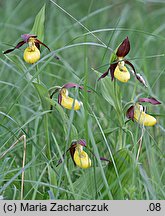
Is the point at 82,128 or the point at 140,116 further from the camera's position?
the point at 82,128

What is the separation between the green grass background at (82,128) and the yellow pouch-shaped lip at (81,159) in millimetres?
39

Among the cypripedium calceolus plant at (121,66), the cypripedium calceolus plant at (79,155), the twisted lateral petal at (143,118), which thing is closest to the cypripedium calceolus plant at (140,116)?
the twisted lateral petal at (143,118)

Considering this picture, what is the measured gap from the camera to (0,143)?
199cm

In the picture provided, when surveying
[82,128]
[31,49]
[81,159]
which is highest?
[31,49]

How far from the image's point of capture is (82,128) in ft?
7.04

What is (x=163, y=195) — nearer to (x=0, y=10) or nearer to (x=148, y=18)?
(x=148, y=18)

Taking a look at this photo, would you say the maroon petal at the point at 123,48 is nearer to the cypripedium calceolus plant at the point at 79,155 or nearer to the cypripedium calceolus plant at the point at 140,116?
the cypripedium calceolus plant at the point at 140,116

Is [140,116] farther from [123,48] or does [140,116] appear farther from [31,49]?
[31,49]

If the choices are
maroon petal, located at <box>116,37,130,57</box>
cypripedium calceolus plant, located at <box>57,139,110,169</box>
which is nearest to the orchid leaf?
cypripedium calceolus plant, located at <box>57,139,110,169</box>

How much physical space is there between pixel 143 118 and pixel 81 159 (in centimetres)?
28

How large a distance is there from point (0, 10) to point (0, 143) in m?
2.41

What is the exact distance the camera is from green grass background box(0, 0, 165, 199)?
1669 millimetres

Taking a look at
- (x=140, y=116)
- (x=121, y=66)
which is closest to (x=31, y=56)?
(x=121, y=66)

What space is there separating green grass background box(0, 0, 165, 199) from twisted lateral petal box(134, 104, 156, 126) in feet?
0.13
